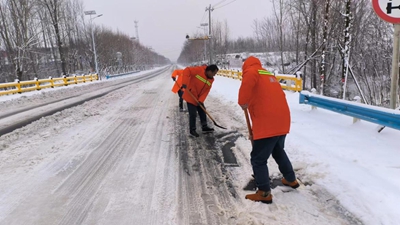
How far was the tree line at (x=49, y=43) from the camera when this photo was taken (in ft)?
77.7

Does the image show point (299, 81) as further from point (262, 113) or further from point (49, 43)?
point (49, 43)

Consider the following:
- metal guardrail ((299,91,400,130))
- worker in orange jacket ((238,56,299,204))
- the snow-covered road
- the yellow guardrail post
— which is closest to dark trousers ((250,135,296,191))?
worker in orange jacket ((238,56,299,204))

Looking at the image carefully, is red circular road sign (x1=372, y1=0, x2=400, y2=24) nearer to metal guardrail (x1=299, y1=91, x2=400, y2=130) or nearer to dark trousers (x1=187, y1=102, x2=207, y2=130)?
metal guardrail (x1=299, y1=91, x2=400, y2=130)

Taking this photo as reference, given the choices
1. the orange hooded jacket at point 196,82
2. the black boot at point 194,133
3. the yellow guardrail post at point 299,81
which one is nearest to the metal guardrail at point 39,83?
the orange hooded jacket at point 196,82

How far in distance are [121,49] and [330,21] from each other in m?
46.6

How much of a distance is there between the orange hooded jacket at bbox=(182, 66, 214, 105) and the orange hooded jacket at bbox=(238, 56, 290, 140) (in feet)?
9.32

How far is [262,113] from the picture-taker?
2.59 metres

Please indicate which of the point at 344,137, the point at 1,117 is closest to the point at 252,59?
the point at 344,137

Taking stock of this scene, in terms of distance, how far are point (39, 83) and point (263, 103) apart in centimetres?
1950

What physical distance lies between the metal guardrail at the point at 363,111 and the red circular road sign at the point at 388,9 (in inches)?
54.6

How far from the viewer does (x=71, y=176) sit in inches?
137

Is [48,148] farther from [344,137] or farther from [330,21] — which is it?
[330,21]

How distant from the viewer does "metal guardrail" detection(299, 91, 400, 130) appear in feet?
12.6

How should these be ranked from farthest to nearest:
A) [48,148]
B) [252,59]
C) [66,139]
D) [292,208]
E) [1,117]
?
[1,117] < [66,139] < [48,148] < [252,59] < [292,208]
